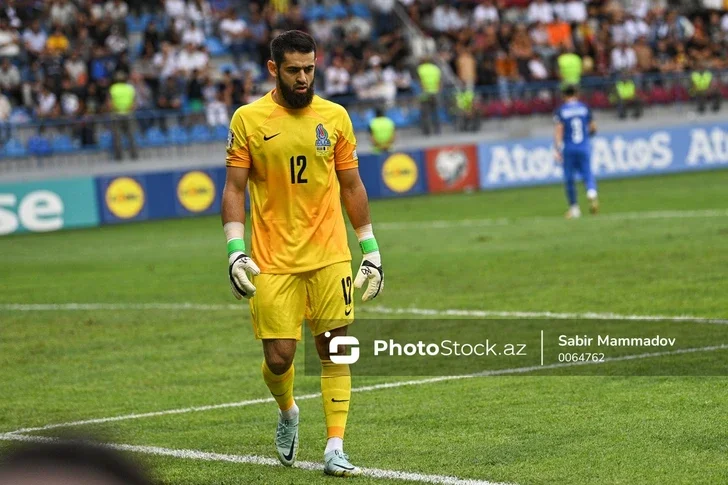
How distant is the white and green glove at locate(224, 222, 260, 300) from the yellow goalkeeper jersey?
0.14m

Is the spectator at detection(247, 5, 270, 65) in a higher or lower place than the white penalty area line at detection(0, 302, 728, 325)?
higher

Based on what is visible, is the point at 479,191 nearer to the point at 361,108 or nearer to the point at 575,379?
the point at 361,108

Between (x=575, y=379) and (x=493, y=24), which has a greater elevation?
(x=493, y=24)

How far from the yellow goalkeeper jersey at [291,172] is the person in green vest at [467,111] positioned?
27.0 metres

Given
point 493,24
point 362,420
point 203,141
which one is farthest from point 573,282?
point 493,24

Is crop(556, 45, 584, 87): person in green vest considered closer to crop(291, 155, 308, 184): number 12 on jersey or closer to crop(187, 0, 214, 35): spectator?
crop(187, 0, 214, 35): spectator

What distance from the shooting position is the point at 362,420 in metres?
7.77

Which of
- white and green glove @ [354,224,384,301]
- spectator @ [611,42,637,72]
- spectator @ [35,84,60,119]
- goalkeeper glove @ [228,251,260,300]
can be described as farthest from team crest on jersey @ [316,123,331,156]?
spectator @ [611,42,637,72]

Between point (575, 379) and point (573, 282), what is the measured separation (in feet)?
16.9

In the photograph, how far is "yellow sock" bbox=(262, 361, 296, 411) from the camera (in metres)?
6.60

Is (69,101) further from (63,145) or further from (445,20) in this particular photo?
(445,20)

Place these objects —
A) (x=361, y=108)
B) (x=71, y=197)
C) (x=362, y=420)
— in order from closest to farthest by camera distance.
→ (x=362, y=420) → (x=71, y=197) → (x=361, y=108)

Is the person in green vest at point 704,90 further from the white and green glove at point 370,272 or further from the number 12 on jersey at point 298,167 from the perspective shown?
the number 12 on jersey at point 298,167

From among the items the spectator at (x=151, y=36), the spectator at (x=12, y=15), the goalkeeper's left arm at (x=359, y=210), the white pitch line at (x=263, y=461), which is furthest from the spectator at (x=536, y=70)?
the goalkeeper's left arm at (x=359, y=210)
